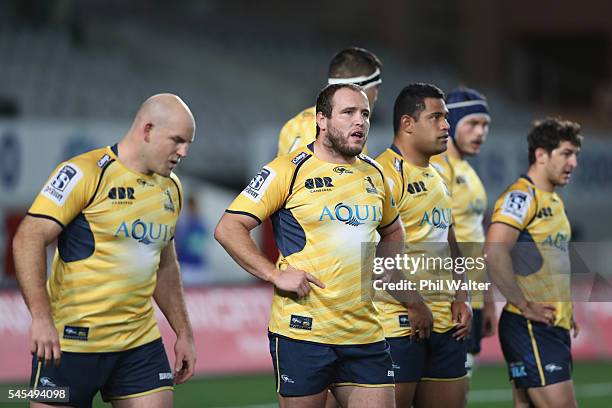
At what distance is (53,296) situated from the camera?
611 cm

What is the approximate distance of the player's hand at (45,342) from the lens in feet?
18.2

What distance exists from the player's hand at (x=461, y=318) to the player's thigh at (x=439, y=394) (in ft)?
1.00

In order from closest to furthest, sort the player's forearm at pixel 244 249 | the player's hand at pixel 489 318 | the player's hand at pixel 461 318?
the player's forearm at pixel 244 249 → the player's hand at pixel 461 318 → the player's hand at pixel 489 318

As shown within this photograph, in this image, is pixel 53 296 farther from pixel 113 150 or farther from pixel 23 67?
pixel 23 67

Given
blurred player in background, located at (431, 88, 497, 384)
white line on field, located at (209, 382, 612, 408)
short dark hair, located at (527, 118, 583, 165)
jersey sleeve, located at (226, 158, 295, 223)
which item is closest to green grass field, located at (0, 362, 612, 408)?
white line on field, located at (209, 382, 612, 408)

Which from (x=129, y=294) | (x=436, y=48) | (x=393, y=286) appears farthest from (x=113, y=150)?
(x=436, y=48)

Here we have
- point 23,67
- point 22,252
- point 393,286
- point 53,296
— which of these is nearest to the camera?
point 22,252

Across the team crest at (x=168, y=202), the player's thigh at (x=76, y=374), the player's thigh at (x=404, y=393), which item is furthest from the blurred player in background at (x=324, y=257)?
the player's thigh at (x=76, y=374)

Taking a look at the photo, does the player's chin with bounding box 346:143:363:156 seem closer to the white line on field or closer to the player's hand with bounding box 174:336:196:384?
the player's hand with bounding box 174:336:196:384

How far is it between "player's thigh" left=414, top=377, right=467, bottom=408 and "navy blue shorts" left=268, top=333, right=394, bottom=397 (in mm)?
940

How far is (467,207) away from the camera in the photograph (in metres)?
8.16

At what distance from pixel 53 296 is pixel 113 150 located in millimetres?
899

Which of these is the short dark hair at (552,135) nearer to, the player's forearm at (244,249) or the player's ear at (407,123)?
the player's ear at (407,123)

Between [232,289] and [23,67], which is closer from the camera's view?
[232,289]
